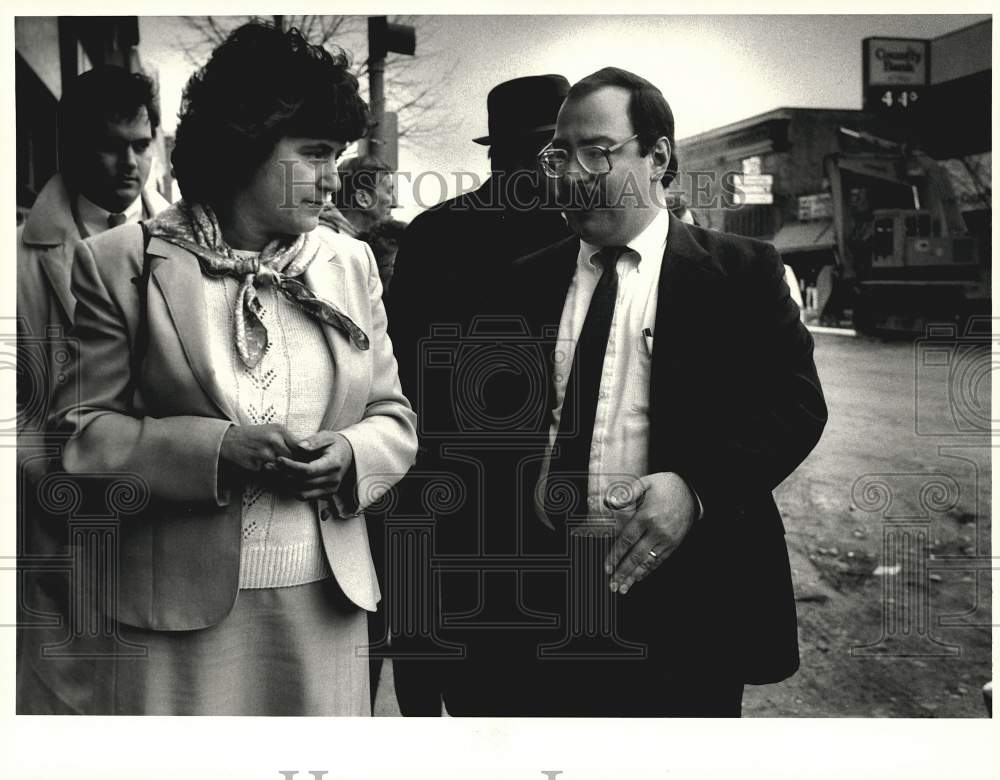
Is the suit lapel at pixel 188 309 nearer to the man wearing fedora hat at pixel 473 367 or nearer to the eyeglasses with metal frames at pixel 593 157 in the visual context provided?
the man wearing fedora hat at pixel 473 367

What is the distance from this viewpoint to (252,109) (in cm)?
256

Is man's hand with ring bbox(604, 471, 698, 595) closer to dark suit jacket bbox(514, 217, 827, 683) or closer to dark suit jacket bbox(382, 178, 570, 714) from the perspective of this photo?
dark suit jacket bbox(514, 217, 827, 683)

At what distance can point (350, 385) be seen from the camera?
2.66 metres

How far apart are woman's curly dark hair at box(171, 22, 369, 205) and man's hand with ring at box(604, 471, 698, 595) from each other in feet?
4.21

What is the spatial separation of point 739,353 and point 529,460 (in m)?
0.72

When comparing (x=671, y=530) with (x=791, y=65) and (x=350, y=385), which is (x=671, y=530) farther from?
(x=791, y=65)

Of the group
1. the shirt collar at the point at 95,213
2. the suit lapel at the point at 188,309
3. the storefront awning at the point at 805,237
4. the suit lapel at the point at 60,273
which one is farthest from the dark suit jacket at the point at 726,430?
the suit lapel at the point at 60,273

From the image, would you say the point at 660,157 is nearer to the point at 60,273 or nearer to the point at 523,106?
the point at 523,106

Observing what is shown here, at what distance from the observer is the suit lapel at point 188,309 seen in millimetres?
2496

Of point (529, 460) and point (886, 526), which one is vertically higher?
point (529, 460)

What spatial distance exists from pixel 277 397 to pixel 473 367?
2.66ft

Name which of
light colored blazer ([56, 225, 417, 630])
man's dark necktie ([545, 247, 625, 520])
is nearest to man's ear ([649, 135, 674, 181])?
man's dark necktie ([545, 247, 625, 520])

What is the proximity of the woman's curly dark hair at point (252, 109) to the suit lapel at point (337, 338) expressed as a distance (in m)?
0.30
